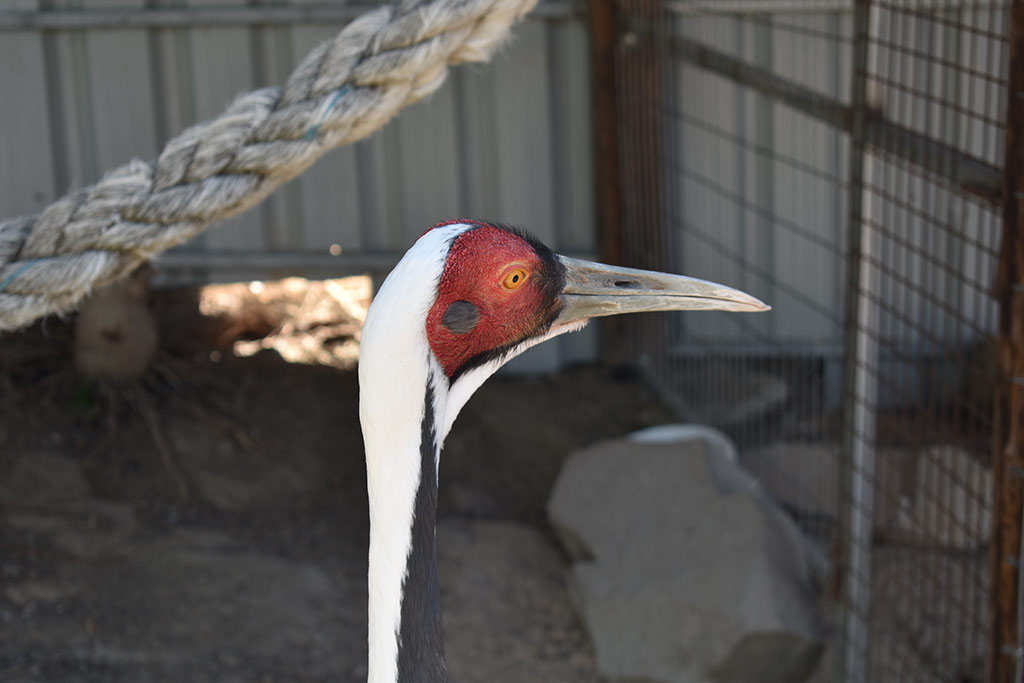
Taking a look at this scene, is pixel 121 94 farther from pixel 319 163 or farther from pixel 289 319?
pixel 289 319

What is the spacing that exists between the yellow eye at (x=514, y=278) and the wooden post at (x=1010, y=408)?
110 centimetres

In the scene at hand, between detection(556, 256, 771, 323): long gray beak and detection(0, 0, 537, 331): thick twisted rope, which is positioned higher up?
detection(0, 0, 537, 331): thick twisted rope

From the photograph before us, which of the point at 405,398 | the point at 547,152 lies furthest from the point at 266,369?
the point at 405,398

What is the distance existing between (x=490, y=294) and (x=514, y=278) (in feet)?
0.18

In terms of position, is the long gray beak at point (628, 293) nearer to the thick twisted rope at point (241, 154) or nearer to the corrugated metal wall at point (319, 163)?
the thick twisted rope at point (241, 154)

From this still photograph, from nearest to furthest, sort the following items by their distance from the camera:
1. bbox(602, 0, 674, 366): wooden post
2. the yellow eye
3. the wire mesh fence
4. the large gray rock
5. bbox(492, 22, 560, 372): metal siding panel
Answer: the yellow eye
the large gray rock
the wire mesh fence
bbox(602, 0, 674, 366): wooden post
bbox(492, 22, 560, 372): metal siding panel

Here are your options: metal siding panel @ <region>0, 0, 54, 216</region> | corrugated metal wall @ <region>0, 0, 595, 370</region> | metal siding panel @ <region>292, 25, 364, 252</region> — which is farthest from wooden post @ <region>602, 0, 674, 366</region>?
metal siding panel @ <region>0, 0, 54, 216</region>

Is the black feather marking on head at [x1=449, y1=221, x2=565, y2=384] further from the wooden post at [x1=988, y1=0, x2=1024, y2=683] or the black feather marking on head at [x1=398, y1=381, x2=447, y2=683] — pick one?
the wooden post at [x1=988, y1=0, x2=1024, y2=683]

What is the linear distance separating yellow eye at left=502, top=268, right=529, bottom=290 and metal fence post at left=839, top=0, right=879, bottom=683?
161 centimetres

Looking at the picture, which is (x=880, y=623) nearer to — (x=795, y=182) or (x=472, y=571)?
(x=472, y=571)

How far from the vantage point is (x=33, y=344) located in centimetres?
463

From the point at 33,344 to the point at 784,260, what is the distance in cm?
305

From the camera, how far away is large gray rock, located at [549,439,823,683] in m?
3.41

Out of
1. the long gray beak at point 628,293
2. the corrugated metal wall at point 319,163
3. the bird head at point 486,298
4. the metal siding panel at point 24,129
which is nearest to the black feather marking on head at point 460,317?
the bird head at point 486,298
